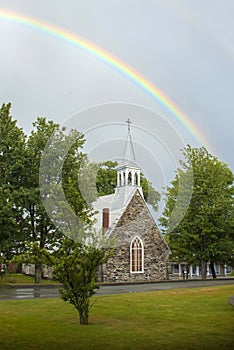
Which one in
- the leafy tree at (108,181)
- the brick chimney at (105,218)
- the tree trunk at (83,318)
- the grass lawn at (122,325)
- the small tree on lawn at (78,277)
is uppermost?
the leafy tree at (108,181)

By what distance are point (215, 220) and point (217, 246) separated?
235 cm

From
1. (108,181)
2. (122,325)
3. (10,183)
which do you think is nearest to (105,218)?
(10,183)

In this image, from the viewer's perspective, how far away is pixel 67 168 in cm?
3197

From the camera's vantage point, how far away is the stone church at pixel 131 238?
34094mm

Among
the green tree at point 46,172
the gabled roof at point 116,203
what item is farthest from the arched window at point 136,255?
the green tree at point 46,172

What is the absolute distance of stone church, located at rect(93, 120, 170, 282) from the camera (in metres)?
34.1

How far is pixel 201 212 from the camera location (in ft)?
124

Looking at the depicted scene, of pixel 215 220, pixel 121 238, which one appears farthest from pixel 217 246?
pixel 121 238

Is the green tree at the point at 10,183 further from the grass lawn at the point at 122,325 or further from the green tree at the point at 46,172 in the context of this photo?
the grass lawn at the point at 122,325

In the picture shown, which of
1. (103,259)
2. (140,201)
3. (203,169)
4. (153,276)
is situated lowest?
(153,276)

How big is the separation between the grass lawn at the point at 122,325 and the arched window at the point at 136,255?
19116 millimetres

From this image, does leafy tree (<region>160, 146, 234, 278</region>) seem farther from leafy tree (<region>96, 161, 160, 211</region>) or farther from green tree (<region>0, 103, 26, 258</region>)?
green tree (<region>0, 103, 26, 258</region>)

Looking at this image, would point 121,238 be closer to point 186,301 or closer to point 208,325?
point 186,301

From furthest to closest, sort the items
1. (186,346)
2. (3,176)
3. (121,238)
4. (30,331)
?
(121,238) → (3,176) → (30,331) → (186,346)
